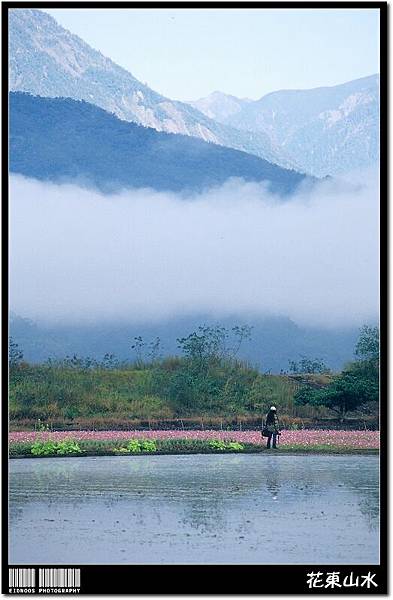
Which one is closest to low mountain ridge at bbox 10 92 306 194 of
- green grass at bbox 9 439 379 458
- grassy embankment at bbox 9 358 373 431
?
grassy embankment at bbox 9 358 373 431

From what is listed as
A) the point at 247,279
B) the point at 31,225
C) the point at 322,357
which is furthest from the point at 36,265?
the point at 322,357

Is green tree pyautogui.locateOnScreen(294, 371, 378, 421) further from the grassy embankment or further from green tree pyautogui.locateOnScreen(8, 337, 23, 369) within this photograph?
green tree pyautogui.locateOnScreen(8, 337, 23, 369)

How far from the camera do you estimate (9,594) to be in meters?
6.69

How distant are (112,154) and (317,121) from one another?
2011mm

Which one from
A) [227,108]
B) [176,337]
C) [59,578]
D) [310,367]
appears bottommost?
[59,578]

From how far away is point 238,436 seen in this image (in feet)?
30.0

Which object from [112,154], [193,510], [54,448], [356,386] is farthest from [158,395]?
[112,154]

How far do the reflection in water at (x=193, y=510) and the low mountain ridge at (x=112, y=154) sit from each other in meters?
2.38

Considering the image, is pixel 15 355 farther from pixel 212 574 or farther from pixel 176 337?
pixel 212 574

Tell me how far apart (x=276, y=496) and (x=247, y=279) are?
189cm

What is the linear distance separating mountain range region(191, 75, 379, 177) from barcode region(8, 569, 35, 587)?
4.26 metres

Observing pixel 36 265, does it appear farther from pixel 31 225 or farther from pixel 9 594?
pixel 9 594

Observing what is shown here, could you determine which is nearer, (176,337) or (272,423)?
(272,423)

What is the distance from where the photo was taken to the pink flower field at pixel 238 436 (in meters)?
8.88
